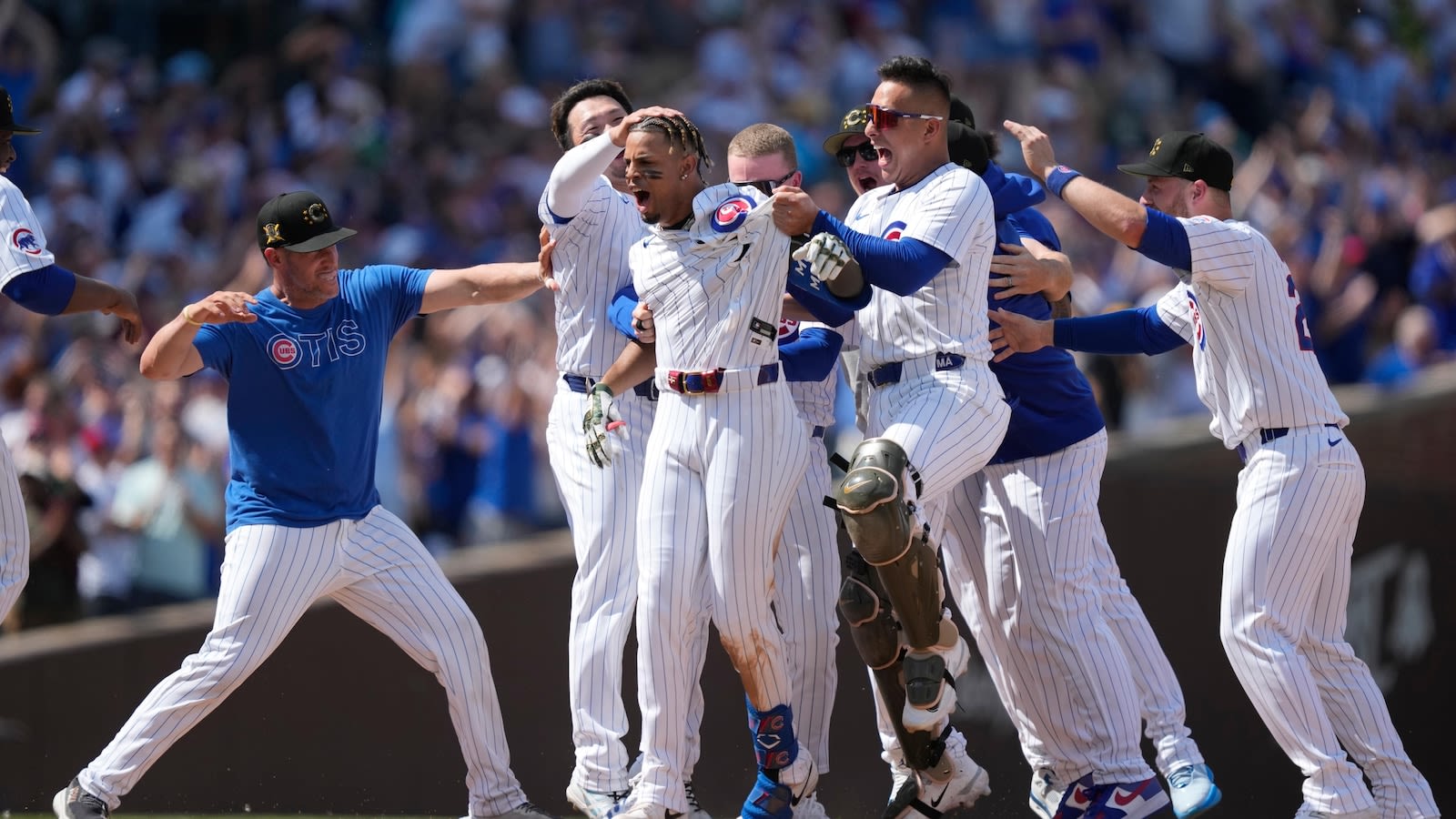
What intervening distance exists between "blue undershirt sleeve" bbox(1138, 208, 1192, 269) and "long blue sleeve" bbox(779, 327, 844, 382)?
109 cm

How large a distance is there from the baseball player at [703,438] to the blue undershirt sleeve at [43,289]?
1.85 metres

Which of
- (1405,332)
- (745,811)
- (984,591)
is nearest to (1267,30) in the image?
(1405,332)

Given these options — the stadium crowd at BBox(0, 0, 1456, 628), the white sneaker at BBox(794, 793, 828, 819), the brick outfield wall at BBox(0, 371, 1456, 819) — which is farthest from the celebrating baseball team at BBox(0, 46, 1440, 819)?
the stadium crowd at BBox(0, 0, 1456, 628)

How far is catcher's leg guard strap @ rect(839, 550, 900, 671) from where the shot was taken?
553 cm

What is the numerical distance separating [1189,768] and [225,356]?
3440mm

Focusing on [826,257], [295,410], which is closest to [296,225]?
[295,410]

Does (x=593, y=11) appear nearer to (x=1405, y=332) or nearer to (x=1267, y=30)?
(x=1267, y=30)

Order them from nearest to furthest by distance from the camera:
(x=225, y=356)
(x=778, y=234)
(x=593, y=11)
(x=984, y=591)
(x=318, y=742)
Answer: (x=778, y=234) < (x=225, y=356) < (x=984, y=591) < (x=318, y=742) < (x=593, y=11)

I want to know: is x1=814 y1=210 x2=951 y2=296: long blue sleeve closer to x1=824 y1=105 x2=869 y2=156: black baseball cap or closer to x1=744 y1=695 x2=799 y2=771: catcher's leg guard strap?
x1=824 y1=105 x2=869 y2=156: black baseball cap

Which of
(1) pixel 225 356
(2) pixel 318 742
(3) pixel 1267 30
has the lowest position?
(2) pixel 318 742

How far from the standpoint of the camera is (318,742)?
796 cm

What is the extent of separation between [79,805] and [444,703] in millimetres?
2436

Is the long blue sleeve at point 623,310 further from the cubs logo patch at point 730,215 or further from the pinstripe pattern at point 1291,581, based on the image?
the pinstripe pattern at point 1291,581

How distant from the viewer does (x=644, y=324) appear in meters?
5.67
